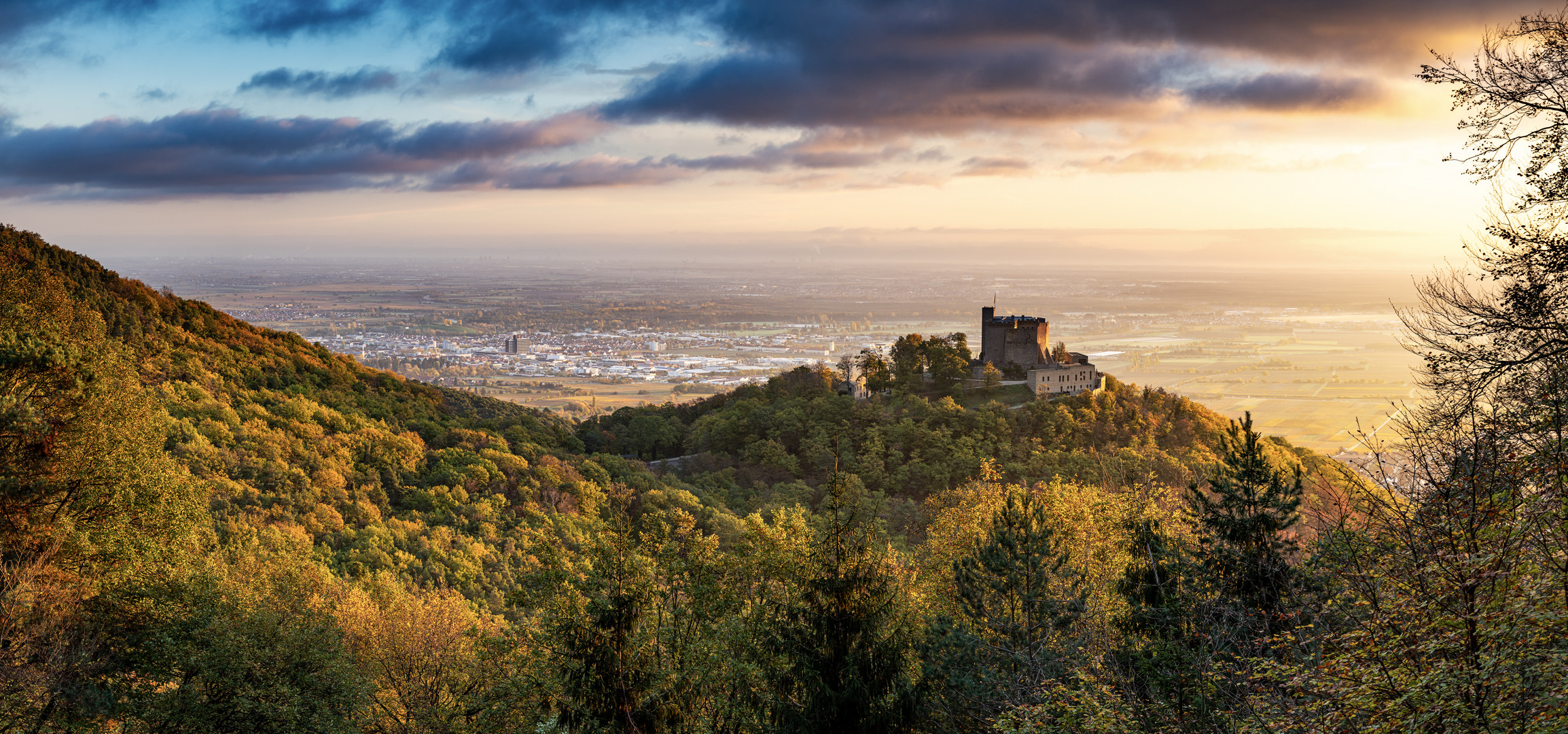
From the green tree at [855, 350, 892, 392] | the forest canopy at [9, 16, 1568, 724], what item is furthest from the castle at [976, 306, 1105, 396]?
the forest canopy at [9, 16, 1568, 724]

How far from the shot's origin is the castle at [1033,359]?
5856cm

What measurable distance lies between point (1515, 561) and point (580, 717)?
11.4 meters

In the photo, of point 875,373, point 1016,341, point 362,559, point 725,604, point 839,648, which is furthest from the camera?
point 875,373

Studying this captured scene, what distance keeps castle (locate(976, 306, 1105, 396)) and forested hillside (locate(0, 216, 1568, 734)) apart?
101 feet

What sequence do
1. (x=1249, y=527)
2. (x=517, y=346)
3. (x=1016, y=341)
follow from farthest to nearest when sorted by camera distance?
(x=517, y=346) < (x=1016, y=341) < (x=1249, y=527)

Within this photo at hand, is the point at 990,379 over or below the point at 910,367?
below

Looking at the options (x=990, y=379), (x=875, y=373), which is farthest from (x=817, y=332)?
(x=990, y=379)

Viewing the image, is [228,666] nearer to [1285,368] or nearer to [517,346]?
[1285,368]

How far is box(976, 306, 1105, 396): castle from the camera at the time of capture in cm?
5856

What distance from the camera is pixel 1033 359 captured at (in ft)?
201

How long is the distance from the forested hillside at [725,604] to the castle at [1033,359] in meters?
30.7

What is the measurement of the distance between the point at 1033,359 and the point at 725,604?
51.6m

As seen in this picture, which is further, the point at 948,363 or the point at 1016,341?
the point at 1016,341

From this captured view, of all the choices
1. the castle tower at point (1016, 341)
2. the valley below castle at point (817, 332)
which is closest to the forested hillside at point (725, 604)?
the castle tower at point (1016, 341)
